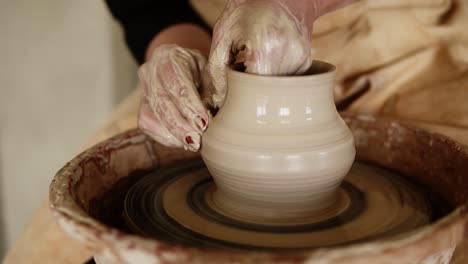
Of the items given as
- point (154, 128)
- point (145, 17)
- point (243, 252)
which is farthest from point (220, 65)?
point (145, 17)

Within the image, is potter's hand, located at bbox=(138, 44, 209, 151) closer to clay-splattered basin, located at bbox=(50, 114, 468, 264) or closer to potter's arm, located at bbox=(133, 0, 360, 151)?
potter's arm, located at bbox=(133, 0, 360, 151)

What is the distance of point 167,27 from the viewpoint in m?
1.60

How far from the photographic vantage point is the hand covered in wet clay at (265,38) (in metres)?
0.76

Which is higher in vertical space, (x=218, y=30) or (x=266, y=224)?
(x=218, y=30)

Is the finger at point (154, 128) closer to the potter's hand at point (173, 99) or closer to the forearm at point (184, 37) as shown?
the potter's hand at point (173, 99)

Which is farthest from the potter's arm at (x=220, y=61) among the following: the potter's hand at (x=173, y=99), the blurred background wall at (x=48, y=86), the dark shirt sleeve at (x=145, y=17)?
the blurred background wall at (x=48, y=86)

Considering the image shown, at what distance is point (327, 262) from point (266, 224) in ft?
0.81

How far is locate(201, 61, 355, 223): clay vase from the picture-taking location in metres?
0.78

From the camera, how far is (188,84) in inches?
37.1

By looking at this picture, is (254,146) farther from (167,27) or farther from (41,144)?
(41,144)

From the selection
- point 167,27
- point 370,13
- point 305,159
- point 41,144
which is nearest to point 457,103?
point 370,13

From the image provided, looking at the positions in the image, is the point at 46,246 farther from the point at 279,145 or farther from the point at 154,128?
the point at 279,145

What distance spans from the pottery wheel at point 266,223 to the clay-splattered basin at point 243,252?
54mm

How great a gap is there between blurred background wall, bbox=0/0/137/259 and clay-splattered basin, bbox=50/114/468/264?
56.4 inches
